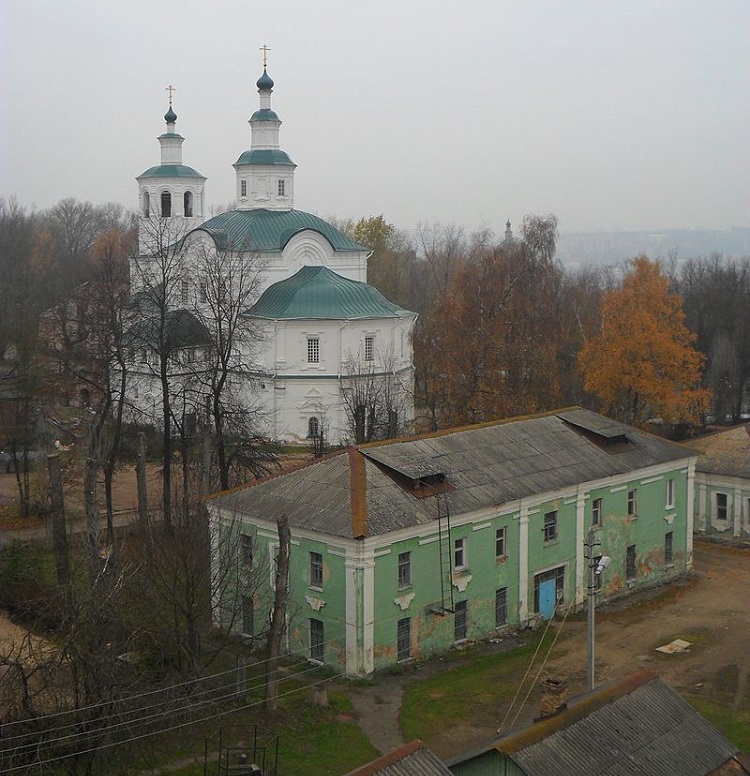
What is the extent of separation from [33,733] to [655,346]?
25.9 metres

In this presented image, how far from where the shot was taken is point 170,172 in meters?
45.6

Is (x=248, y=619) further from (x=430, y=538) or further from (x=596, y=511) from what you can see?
(x=596, y=511)

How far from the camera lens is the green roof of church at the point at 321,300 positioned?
39.0 metres

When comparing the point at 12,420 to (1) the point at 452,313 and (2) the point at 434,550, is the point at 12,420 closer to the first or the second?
(1) the point at 452,313

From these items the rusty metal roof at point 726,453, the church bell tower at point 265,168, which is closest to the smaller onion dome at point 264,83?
the church bell tower at point 265,168

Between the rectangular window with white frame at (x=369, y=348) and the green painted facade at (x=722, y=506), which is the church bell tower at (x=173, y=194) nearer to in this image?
the rectangular window with white frame at (x=369, y=348)

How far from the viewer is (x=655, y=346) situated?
116 ft

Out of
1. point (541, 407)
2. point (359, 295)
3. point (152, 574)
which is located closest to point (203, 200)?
point (359, 295)

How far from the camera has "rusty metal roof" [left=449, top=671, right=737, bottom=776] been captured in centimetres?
1214

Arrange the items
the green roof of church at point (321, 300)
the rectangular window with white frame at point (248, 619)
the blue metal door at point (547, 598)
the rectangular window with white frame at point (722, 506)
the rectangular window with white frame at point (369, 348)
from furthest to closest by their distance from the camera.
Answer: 1. the rectangular window with white frame at point (369, 348)
2. the green roof of church at point (321, 300)
3. the rectangular window with white frame at point (722, 506)
4. the blue metal door at point (547, 598)
5. the rectangular window with white frame at point (248, 619)

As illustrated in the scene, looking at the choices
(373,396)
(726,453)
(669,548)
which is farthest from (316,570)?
(373,396)

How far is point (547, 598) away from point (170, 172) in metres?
29.2

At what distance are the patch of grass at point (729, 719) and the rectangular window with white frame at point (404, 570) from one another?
202 inches

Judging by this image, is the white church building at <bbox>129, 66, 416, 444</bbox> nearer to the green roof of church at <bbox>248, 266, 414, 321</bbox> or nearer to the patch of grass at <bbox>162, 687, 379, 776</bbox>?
the green roof of church at <bbox>248, 266, 414, 321</bbox>
